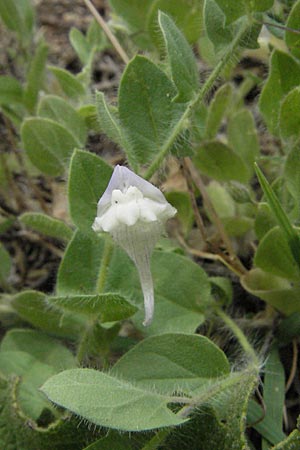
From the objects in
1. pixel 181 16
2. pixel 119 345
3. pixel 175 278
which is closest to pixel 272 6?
pixel 181 16

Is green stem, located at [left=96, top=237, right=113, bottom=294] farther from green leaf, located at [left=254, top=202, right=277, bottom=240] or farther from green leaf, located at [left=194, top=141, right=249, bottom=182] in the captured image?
green leaf, located at [left=194, top=141, right=249, bottom=182]

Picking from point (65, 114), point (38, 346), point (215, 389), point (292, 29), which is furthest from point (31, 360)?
point (292, 29)

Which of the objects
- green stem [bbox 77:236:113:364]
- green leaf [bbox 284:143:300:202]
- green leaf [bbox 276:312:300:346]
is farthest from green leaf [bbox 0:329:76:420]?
green leaf [bbox 284:143:300:202]

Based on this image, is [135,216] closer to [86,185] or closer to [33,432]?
[86,185]

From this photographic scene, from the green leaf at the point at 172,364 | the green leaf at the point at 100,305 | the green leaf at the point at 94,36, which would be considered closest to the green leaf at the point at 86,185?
the green leaf at the point at 100,305

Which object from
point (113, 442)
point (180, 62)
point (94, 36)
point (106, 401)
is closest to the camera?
point (106, 401)

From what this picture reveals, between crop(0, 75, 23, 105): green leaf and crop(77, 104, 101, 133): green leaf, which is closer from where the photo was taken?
crop(77, 104, 101, 133): green leaf

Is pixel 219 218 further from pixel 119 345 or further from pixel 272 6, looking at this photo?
pixel 272 6
